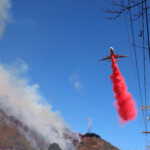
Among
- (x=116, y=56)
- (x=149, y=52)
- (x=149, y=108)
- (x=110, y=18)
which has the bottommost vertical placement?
(x=149, y=52)

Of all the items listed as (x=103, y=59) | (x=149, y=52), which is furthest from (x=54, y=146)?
(x=149, y=52)

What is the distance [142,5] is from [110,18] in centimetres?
110

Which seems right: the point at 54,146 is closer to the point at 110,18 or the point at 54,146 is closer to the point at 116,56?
the point at 116,56

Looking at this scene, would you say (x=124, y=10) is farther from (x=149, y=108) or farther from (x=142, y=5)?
(x=149, y=108)

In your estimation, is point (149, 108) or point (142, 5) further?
point (149, 108)

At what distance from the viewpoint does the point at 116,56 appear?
57.4m

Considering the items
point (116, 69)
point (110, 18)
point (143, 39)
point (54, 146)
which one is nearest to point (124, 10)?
point (110, 18)

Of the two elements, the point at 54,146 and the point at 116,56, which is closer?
the point at 116,56

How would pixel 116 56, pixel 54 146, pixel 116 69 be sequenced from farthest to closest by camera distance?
1. pixel 54 146
2. pixel 116 56
3. pixel 116 69

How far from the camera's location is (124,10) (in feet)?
22.8

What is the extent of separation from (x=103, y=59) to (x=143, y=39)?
5338cm

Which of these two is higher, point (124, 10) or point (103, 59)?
point (103, 59)

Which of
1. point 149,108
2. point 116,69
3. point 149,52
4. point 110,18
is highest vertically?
point 116,69

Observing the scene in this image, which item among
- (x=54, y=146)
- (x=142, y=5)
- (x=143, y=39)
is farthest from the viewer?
(x=54, y=146)
